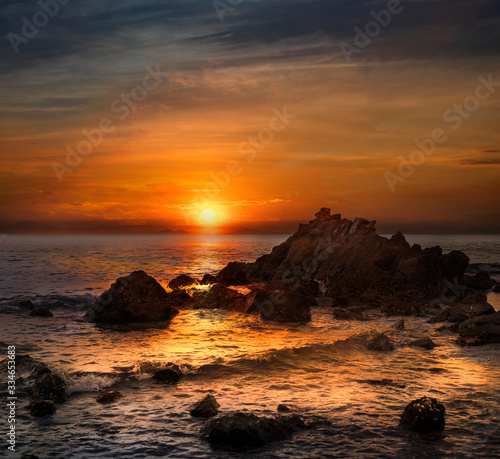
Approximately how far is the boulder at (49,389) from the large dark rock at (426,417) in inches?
411

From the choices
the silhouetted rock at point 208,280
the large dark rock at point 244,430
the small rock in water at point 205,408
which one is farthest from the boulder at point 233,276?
the large dark rock at point 244,430

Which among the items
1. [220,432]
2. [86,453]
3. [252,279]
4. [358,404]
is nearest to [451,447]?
[358,404]

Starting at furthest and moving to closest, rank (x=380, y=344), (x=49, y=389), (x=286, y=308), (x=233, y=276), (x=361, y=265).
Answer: (x=233, y=276) → (x=361, y=265) → (x=286, y=308) → (x=380, y=344) → (x=49, y=389)

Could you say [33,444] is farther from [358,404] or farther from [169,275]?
[169,275]

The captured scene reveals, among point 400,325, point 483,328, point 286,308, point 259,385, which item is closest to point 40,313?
point 286,308

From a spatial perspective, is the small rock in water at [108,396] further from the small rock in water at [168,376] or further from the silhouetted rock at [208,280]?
the silhouetted rock at [208,280]

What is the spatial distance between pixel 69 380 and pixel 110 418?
384cm

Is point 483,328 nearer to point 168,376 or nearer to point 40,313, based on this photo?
point 168,376

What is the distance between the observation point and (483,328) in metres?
23.4

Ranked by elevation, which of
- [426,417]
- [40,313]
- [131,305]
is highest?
[426,417]

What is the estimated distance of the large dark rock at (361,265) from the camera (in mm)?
37219

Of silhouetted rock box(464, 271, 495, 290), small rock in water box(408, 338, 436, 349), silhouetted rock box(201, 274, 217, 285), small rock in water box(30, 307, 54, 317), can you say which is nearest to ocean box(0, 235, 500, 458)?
small rock in water box(408, 338, 436, 349)

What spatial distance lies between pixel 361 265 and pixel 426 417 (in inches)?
1171

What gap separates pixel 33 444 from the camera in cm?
1163
